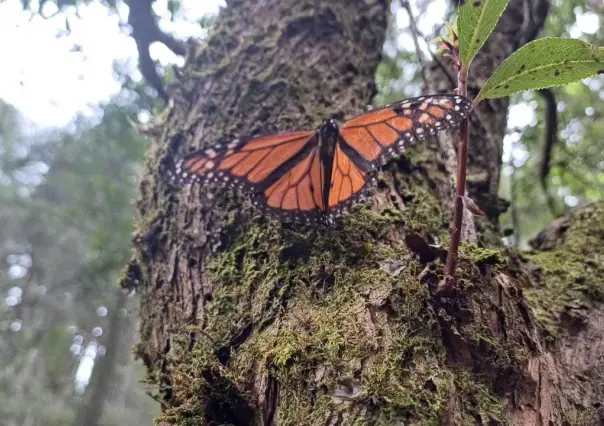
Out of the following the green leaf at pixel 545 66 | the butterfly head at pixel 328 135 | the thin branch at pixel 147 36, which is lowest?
the green leaf at pixel 545 66

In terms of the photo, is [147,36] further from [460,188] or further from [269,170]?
[460,188]

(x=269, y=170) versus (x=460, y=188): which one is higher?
(x=269, y=170)

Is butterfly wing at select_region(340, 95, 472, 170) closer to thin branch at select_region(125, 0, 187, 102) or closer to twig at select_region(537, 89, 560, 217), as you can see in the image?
thin branch at select_region(125, 0, 187, 102)

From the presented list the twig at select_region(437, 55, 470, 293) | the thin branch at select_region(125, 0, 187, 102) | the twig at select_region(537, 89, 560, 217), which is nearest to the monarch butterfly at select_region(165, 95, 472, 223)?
the twig at select_region(437, 55, 470, 293)

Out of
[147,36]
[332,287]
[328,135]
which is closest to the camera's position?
[332,287]

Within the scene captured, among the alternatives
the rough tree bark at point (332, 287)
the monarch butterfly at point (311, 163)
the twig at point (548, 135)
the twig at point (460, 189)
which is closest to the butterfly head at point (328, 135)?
the monarch butterfly at point (311, 163)

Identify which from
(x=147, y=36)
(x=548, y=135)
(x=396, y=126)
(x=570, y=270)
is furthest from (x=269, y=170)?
(x=548, y=135)

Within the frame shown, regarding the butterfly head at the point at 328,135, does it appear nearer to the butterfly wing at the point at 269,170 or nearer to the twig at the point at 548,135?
the butterfly wing at the point at 269,170
